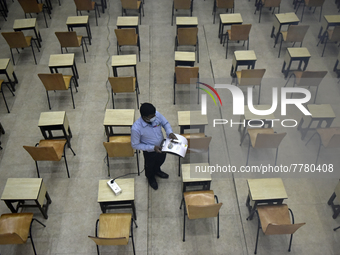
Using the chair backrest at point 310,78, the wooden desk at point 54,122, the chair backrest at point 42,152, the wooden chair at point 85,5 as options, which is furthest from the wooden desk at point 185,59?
the wooden chair at point 85,5

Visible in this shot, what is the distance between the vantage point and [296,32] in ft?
24.1

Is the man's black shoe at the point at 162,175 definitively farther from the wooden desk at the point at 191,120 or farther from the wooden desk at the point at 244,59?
the wooden desk at the point at 244,59

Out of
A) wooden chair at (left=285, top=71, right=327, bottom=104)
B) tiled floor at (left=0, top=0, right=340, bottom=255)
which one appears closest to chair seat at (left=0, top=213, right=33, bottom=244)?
tiled floor at (left=0, top=0, right=340, bottom=255)

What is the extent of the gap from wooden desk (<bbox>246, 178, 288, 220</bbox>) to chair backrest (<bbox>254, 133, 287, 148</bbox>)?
78 cm

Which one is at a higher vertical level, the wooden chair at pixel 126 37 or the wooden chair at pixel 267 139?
the wooden chair at pixel 126 37

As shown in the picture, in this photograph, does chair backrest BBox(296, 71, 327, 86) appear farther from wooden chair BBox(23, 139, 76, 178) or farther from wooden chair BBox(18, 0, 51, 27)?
wooden chair BBox(18, 0, 51, 27)

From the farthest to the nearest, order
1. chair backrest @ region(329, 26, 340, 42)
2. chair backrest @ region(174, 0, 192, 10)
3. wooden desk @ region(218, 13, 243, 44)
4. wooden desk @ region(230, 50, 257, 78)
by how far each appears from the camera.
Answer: chair backrest @ region(174, 0, 192, 10), wooden desk @ region(218, 13, 243, 44), chair backrest @ region(329, 26, 340, 42), wooden desk @ region(230, 50, 257, 78)

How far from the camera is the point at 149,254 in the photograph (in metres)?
4.59

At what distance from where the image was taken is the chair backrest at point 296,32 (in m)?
7.25

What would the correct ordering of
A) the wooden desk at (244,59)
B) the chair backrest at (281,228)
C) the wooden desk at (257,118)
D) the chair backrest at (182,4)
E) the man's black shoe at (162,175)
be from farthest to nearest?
the chair backrest at (182,4)
the wooden desk at (244,59)
the wooden desk at (257,118)
the man's black shoe at (162,175)
the chair backrest at (281,228)

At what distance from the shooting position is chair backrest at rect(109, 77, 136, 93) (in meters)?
6.01

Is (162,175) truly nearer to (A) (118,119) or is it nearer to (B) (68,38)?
(A) (118,119)

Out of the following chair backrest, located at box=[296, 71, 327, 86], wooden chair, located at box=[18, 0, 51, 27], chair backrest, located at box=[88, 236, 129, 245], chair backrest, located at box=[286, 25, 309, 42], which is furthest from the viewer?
wooden chair, located at box=[18, 0, 51, 27]

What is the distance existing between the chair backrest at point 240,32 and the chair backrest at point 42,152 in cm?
490
